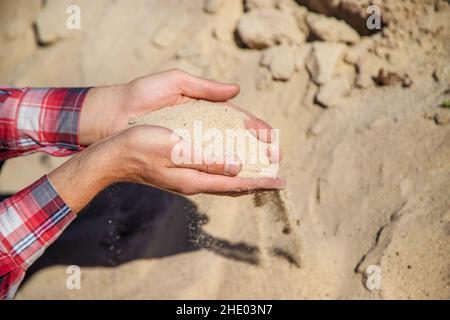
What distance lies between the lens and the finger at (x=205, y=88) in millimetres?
2035

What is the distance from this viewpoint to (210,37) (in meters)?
3.03

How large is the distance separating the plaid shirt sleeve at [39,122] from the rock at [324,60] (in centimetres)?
117

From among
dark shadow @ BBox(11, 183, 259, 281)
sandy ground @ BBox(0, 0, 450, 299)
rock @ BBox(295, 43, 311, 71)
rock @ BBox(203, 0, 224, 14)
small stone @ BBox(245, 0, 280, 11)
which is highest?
small stone @ BBox(245, 0, 280, 11)

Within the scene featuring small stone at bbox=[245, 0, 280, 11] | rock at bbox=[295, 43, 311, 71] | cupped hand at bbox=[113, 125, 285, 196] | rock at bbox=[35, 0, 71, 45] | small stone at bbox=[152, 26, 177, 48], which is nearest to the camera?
cupped hand at bbox=[113, 125, 285, 196]

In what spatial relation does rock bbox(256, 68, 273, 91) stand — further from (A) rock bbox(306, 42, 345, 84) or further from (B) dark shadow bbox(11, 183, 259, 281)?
(B) dark shadow bbox(11, 183, 259, 281)

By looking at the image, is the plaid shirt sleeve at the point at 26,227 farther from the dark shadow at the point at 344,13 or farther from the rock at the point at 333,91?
the dark shadow at the point at 344,13

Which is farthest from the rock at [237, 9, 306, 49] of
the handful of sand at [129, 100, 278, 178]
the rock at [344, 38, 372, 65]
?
the handful of sand at [129, 100, 278, 178]

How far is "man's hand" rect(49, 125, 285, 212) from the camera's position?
5.18ft

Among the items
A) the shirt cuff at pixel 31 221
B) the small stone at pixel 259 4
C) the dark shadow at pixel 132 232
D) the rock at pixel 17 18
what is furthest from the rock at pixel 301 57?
the rock at pixel 17 18

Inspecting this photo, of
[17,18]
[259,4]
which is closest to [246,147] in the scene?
[259,4]

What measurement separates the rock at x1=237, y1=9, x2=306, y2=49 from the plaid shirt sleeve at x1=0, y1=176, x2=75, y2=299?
160cm

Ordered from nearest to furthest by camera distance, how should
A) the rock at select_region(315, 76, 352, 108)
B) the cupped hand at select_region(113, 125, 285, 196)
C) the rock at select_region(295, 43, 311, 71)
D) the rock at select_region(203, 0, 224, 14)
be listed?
the cupped hand at select_region(113, 125, 285, 196) < the rock at select_region(315, 76, 352, 108) < the rock at select_region(295, 43, 311, 71) < the rock at select_region(203, 0, 224, 14)

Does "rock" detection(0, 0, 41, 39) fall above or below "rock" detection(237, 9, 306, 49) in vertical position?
below

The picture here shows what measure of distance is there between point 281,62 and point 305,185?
745 millimetres
